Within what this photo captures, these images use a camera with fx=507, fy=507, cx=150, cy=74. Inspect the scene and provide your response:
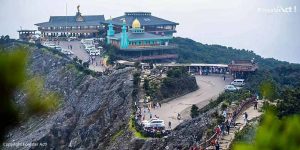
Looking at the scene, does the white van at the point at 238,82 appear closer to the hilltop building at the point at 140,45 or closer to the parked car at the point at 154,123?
the hilltop building at the point at 140,45

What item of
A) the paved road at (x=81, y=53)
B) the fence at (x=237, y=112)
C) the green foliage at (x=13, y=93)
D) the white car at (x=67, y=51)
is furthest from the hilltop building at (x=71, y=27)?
the green foliage at (x=13, y=93)

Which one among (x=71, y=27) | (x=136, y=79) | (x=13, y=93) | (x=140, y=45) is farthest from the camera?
(x=71, y=27)

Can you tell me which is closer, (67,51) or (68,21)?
(67,51)

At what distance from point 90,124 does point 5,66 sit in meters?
33.9

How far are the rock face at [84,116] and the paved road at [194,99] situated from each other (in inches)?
110

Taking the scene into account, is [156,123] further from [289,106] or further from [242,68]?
[242,68]

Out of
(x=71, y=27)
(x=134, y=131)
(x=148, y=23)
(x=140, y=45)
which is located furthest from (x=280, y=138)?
(x=71, y=27)

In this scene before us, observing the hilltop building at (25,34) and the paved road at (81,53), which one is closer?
the paved road at (81,53)

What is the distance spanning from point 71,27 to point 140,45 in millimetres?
17425

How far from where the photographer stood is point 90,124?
131 feet

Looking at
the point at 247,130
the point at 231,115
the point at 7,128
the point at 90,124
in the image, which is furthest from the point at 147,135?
the point at 7,128

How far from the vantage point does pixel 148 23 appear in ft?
225

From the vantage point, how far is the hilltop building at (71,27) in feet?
239

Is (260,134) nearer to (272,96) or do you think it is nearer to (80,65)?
(272,96)
